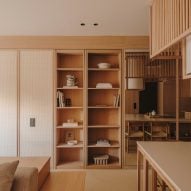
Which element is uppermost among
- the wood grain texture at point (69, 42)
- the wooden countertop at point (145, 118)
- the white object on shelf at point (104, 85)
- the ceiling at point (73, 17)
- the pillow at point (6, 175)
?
the ceiling at point (73, 17)

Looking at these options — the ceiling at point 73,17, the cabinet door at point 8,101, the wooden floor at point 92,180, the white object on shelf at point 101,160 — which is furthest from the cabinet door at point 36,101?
the wooden floor at point 92,180

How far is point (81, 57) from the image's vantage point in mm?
4805

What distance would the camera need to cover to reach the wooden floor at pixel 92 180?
2.62m

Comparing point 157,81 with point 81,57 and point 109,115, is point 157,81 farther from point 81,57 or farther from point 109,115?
point 81,57

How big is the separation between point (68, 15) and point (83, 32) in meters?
0.69

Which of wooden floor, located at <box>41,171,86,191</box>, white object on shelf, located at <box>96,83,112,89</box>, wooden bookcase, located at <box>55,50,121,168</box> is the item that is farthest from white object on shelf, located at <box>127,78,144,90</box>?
wooden floor, located at <box>41,171,86,191</box>

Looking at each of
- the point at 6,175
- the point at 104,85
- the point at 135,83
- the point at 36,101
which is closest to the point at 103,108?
the point at 104,85

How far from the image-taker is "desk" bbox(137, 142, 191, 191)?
1565 millimetres

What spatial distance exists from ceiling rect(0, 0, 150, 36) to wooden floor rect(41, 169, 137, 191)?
7.36 ft

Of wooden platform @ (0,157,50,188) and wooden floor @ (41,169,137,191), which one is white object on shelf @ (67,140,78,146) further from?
wooden platform @ (0,157,50,188)

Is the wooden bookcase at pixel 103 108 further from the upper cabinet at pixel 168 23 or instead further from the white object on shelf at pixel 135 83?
the upper cabinet at pixel 168 23

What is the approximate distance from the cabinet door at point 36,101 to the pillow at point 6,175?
2555mm

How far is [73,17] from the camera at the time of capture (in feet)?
12.2

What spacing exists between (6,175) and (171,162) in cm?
131
